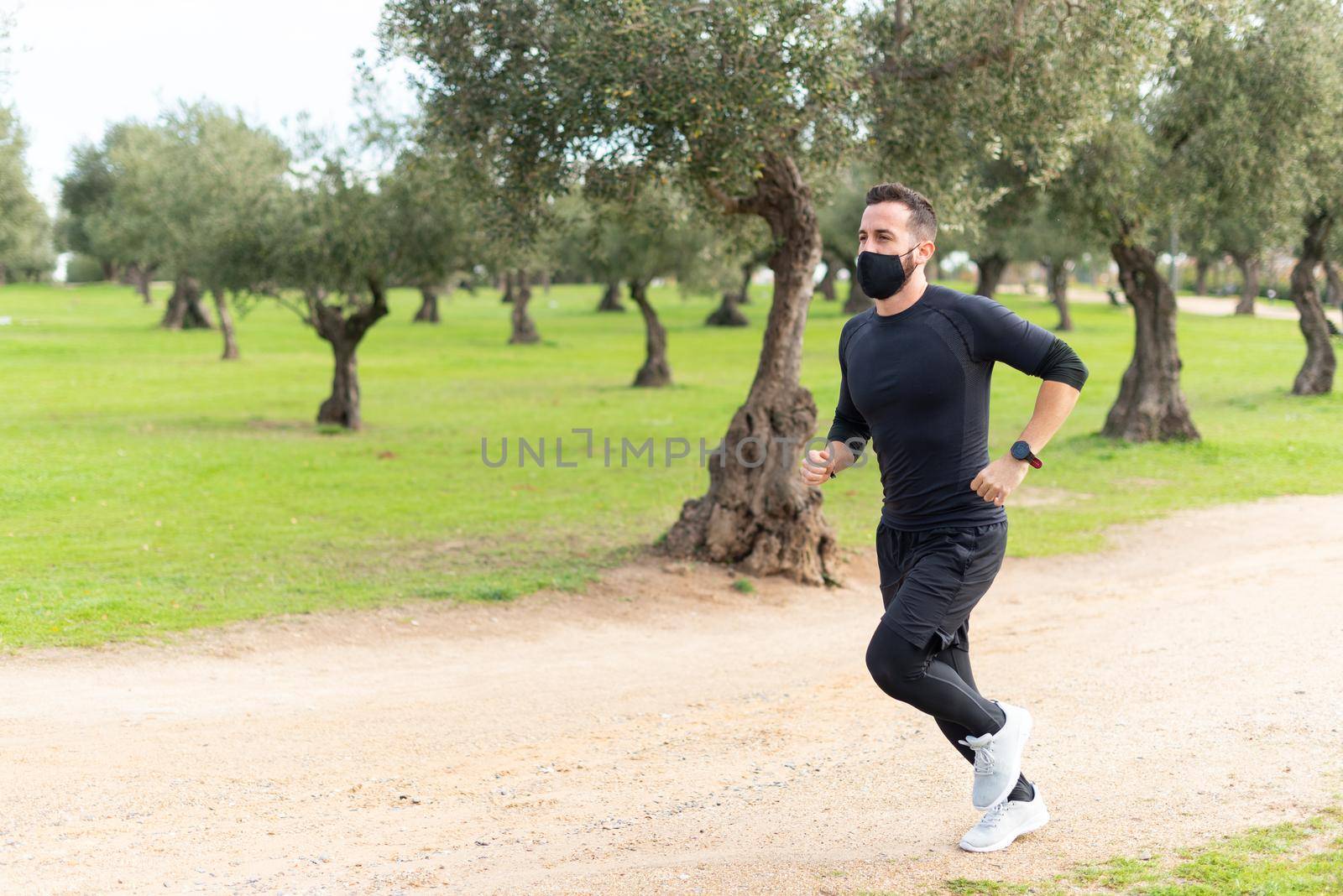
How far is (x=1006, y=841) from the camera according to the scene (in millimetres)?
4680

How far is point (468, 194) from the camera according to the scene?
12.8 m

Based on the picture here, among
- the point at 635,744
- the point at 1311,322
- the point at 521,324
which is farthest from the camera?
the point at 521,324

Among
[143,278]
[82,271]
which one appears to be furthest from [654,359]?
[82,271]

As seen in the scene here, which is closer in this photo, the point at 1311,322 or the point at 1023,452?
the point at 1023,452

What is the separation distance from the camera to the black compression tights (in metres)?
4.56

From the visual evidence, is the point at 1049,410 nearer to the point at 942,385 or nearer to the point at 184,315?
the point at 942,385

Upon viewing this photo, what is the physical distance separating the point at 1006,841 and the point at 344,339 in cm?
2000

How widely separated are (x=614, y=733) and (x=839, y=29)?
21.9 ft

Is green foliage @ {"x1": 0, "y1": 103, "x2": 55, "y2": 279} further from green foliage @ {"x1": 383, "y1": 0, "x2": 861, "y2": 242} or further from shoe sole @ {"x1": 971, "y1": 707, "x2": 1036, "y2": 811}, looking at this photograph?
shoe sole @ {"x1": 971, "y1": 707, "x2": 1036, "y2": 811}

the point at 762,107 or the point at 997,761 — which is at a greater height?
the point at 762,107

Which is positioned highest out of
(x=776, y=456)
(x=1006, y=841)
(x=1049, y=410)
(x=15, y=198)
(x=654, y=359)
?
(x=15, y=198)

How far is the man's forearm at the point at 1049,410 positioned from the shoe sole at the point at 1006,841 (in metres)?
1.54

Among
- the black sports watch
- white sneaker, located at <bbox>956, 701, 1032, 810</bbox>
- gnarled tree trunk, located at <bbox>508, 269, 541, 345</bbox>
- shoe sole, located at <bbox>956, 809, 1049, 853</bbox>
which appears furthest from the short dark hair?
gnarled tree trunk, located at <bbox>508, 269, 541, 345</bbox>

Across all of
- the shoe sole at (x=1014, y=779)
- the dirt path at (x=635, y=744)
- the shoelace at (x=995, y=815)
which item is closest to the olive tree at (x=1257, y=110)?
the dirt path at (x=635, y=744)
